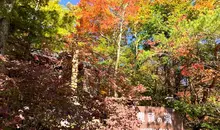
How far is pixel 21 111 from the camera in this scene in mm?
4555

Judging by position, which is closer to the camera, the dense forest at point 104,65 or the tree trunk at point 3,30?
the dense forest at point 104,65

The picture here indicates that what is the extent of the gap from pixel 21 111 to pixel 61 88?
760 mm

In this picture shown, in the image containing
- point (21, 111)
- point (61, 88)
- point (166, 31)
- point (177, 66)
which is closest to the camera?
point (21, 111)

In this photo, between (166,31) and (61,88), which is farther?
(166,31)

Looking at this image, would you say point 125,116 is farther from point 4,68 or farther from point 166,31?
point 166,31

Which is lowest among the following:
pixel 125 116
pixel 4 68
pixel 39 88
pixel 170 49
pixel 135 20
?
pixel 125 116

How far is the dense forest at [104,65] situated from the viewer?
15.5 ft

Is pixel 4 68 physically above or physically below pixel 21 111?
above

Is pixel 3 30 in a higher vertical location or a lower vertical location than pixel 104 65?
higher

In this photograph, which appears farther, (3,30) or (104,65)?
(104,65)

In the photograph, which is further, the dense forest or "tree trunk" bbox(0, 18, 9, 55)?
"tree trunk" bbox(0, 18, 9, 55)

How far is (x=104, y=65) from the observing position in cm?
1166

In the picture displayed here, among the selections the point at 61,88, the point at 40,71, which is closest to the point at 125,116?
the point at 61,88

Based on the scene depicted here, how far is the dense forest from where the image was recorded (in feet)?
15.5
